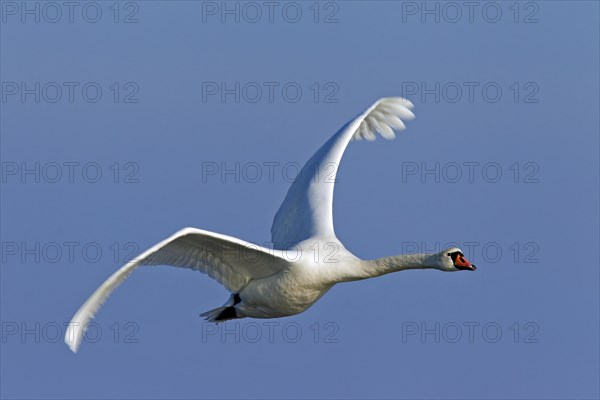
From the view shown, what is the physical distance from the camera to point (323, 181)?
29.3 meters

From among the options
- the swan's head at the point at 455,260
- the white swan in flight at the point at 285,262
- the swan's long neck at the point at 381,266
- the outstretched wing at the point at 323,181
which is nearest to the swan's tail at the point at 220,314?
the white swan in flight at the point at 285,262

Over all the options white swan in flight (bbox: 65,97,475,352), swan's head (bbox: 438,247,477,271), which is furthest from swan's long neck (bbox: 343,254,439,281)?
swan's head (bbox: 438,247,477,271)

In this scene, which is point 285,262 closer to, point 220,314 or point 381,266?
point 381,266

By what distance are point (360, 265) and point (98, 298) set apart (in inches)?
192

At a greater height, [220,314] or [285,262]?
[285,262]

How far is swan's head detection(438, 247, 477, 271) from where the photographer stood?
84.1 ft

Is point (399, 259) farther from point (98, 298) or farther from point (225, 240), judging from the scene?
point (98, 298)

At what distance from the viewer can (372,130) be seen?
31.1 m

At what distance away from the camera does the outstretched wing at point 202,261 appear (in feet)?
74.7

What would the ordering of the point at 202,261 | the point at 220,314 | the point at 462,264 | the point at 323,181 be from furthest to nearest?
1. the point at 323,181
2. the point at 220,314
3. the point at 202,261
4. the point at 462,264

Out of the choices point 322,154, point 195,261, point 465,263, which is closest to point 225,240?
point 195,261

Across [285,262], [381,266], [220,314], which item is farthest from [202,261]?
[381,266]

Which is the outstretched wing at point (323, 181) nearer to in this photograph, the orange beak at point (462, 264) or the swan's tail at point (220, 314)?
the swan's tail at point (220, 314)

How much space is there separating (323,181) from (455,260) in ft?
14.0
